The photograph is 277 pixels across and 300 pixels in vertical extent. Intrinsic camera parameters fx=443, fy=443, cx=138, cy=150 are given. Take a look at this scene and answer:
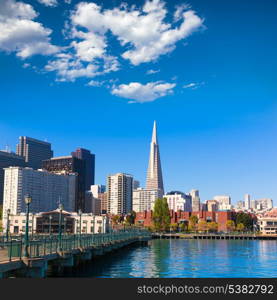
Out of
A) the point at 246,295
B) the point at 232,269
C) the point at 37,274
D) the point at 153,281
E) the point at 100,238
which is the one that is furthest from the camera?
the point at 100,238

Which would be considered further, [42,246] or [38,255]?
[42,246]

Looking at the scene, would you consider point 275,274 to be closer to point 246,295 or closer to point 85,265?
point 85,265

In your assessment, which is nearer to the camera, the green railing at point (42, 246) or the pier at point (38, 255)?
the pier at point (38, 255)

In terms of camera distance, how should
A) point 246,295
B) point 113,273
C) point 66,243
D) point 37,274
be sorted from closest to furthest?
point 246,295 → point 37,274 → point 66,243 → point 113,273

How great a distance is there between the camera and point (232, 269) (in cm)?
6469

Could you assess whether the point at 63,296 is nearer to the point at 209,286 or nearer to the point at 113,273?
the point at 209,286

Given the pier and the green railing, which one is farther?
the green railing

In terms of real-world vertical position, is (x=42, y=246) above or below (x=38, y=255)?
above

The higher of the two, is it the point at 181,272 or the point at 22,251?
the point at 22,251

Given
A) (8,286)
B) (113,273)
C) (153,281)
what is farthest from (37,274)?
(113,273)

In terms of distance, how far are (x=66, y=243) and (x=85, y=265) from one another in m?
14.4

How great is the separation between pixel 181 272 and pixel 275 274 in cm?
1277

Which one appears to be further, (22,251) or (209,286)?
(22,251)

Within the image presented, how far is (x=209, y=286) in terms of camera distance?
2102 centimetres
